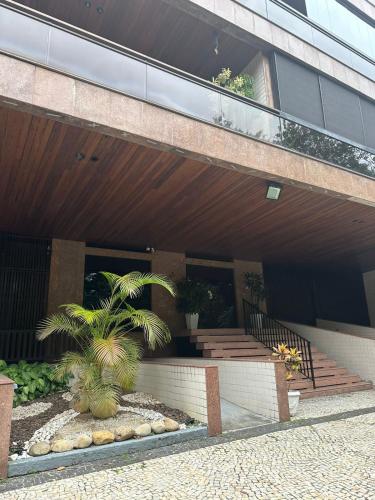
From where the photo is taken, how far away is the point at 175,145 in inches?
200

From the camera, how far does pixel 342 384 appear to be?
825 cm

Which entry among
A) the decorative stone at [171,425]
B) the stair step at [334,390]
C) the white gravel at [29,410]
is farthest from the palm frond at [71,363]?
the stair step at [334,390]

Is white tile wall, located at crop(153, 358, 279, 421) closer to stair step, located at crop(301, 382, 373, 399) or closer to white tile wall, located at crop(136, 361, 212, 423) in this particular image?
white tile wall, located at crop(136, 361, 212, 423)

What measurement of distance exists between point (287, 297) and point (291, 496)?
32.7 ft

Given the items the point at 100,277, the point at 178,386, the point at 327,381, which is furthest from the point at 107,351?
the point at 327,381

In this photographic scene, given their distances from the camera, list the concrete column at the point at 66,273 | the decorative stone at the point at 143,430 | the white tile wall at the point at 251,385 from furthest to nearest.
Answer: the concrete column at the point at 66,273
the white tile wall at the point at 251,385
the decorative stone at the point at 143,430

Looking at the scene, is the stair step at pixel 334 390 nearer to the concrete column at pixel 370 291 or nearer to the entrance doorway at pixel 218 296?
the entrance doorway at pixel 218 296

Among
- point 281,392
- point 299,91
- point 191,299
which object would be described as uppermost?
point 299,91

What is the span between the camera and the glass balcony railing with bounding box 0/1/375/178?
15.1ft

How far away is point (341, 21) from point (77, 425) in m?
11.7

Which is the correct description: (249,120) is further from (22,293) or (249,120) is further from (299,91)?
(22,293)

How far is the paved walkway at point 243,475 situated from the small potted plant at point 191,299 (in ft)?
16.9

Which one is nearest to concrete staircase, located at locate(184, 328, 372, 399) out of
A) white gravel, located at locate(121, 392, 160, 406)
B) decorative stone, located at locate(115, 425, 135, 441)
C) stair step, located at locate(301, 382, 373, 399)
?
stair step, located at locate(301, 382, 373, 399)

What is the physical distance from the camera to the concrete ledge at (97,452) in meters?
3.49
